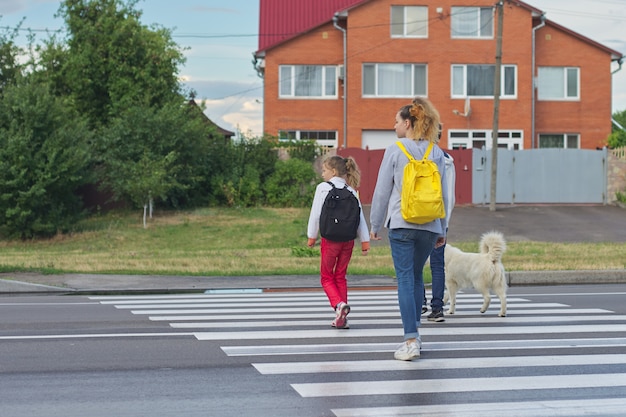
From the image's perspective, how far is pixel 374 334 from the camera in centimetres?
950

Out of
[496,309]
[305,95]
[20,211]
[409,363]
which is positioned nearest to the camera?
[409,363]

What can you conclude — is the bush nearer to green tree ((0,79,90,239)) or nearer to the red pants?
green tree ((0,79,90,239))

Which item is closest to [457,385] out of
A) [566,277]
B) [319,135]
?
[566,277]

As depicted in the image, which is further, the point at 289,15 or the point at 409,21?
the point at 289,15

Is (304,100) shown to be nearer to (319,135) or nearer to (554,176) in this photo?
(319,135)

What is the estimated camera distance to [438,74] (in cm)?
4094

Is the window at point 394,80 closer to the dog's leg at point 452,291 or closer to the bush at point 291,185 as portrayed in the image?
the bush at point 291,185

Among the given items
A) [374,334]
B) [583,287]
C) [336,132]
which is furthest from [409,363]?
[336,132]

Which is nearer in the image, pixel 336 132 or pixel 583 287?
pixel 583 287

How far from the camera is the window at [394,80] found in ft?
134

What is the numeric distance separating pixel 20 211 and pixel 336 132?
1730 cm

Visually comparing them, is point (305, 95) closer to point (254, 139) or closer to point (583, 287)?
point (254, 139)

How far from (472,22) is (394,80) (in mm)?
4307

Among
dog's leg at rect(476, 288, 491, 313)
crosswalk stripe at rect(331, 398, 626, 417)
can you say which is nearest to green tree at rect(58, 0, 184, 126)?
dog's leg at rect(476, 288, 491, 313)
